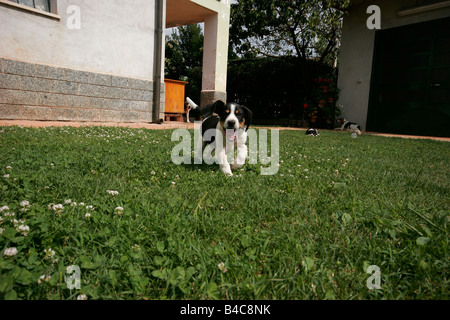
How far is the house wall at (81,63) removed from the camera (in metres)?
7.75

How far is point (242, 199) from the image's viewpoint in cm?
268

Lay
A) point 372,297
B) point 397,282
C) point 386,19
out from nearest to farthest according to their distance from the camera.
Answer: point 372,297 → point 397,282 → point 386,19

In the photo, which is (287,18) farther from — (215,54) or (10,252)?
(10,252)

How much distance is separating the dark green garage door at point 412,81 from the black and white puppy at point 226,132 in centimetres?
1173

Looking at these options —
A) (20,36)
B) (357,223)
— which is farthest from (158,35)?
(357,223)

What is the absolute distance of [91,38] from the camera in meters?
9.08

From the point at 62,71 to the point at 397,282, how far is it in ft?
31.0

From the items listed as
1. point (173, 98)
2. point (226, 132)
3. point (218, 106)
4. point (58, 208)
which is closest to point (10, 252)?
point (58, 208)

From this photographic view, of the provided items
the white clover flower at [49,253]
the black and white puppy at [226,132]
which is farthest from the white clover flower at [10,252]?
the black and white puppy at [226,132]

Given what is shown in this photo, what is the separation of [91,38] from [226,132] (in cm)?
720

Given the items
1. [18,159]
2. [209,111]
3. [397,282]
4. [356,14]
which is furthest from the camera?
[356,14]

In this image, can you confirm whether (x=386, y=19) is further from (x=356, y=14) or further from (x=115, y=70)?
(x=115, y=70)

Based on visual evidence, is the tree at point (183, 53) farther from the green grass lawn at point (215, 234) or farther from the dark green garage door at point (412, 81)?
the green grass lawn at point (215, 234)

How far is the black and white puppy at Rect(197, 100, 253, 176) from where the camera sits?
395 centimetres
